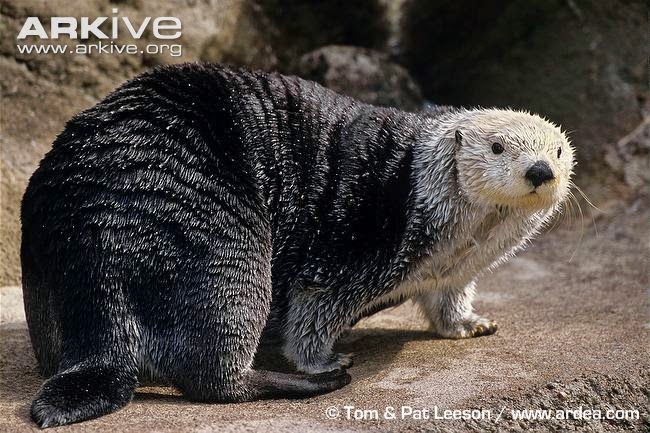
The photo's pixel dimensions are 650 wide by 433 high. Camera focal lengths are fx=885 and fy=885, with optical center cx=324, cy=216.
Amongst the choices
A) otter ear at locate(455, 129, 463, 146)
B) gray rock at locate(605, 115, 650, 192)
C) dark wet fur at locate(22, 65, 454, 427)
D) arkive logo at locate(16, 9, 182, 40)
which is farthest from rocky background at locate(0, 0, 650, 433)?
otter ear at locate(455, 129, 463, 146)

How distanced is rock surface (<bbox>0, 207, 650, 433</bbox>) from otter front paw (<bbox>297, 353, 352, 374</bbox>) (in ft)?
0.27

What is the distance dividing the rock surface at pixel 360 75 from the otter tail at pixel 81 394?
4.76 metres

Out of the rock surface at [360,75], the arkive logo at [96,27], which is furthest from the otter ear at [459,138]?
the rock surface at [360,75]

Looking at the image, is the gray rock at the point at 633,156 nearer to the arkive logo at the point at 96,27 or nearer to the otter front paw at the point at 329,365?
the arkive logo at the point at 96,27

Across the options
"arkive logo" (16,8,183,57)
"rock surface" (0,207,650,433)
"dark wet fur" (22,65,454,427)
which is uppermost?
"arkive logo" (16,8,183,57)

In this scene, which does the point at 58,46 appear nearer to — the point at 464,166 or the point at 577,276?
the point at 464,166

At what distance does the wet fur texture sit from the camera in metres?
4.63

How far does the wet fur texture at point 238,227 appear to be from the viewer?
15.2 ft

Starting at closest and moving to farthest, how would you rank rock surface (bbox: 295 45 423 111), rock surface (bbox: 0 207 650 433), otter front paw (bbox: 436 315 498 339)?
rock surface (bbox: 0 207 650 433) < otter front paw (bbox: 436 315 498 339) < rock surface (bbox: 295 45 423 111)

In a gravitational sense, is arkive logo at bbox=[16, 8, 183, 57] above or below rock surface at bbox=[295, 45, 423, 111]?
above

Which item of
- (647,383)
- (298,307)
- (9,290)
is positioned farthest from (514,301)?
(9,290)

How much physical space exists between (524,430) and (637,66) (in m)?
5.27

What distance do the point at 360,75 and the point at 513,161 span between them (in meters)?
4.05

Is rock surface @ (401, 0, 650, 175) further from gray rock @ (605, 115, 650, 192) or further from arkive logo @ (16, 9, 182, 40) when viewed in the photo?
arkive logo @ (16, 9, 182, 40)
